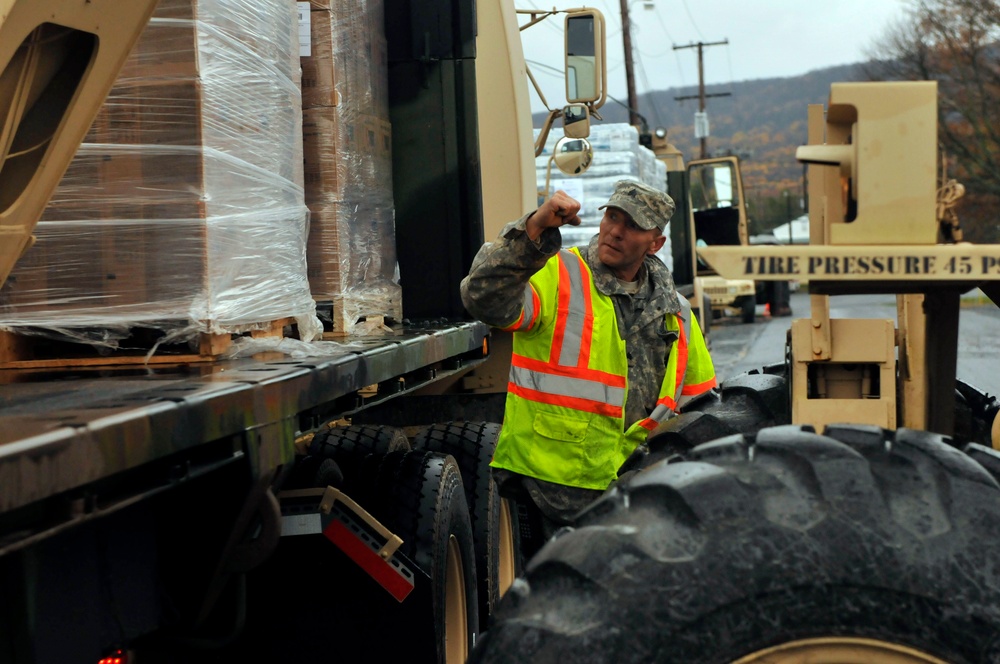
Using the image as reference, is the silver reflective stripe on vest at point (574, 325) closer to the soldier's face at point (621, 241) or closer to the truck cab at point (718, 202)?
the soldier's face at point (621, 241)

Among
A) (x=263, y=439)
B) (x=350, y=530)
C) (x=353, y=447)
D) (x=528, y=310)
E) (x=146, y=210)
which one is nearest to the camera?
(x=263, y=439)

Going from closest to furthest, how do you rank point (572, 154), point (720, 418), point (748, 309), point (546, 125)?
point (720, 418), point (572, 154), point (546, 125), point (748, 309)

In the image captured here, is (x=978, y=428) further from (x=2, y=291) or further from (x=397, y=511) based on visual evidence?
(x=2, y=291)

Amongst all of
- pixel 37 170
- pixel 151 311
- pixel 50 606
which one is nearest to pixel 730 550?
pixel 50 606

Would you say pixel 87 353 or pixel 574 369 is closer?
pixel 87 353

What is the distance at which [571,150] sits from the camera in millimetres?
7375

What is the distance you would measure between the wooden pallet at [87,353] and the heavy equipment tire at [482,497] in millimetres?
2068

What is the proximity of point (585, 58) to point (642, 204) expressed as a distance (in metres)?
2.92

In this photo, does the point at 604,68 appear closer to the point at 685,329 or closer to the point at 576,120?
the point at 576,120

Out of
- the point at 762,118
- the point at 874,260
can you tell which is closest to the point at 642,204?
the point at 874,260

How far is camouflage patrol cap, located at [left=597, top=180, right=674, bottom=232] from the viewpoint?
438 cm

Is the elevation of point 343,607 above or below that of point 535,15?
below

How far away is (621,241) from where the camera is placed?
443 cm

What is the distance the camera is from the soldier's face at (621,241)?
14.5 feet
